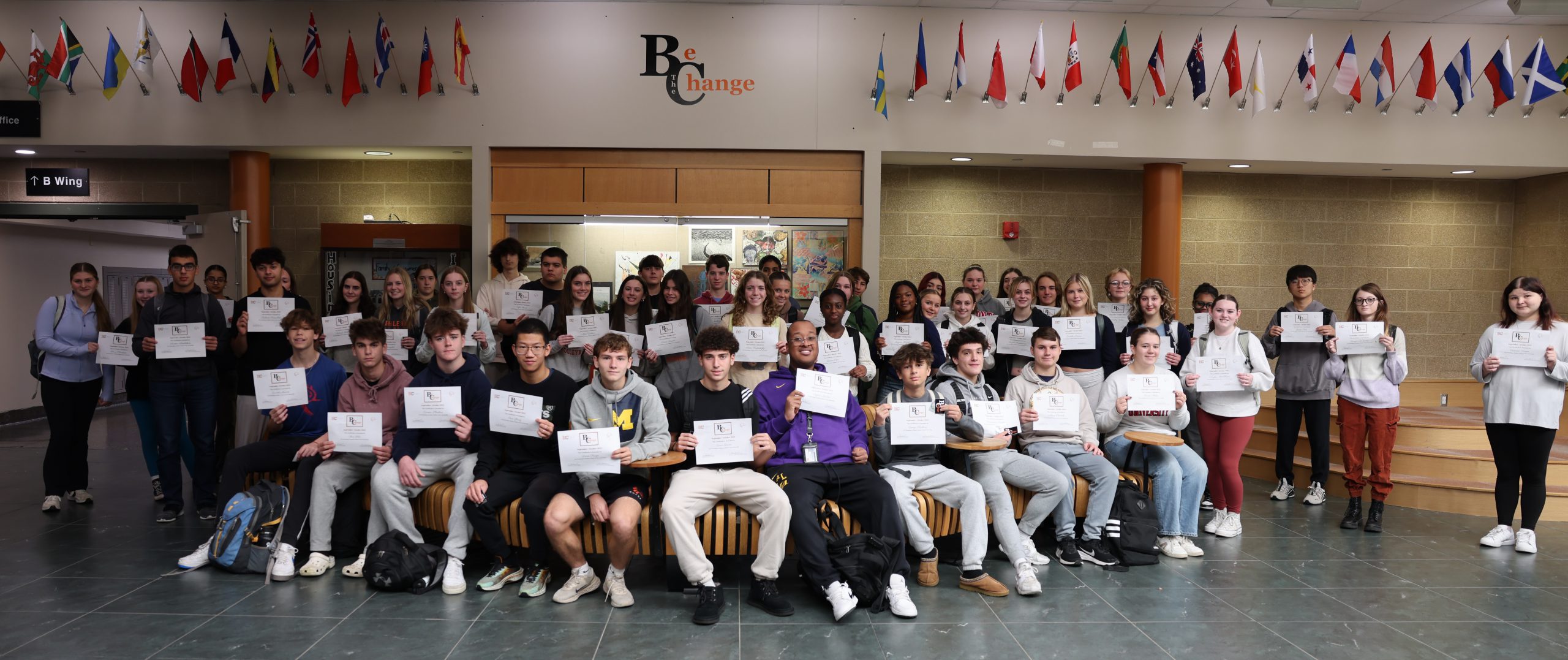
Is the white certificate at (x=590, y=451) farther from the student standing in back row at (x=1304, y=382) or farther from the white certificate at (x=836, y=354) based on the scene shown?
the student standing in back row at (x=1304, y=382)

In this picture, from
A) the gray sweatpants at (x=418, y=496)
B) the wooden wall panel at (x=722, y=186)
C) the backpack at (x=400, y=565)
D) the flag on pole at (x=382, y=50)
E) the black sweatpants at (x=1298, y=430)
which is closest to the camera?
the backpack at (x=400, y=565)

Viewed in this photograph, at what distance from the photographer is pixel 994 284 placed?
9984mm

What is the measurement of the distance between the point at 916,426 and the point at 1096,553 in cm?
137

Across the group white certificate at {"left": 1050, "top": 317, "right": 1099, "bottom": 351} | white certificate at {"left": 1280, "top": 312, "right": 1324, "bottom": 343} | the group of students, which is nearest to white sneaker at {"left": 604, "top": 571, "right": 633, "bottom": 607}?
the group of students

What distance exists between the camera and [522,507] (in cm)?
459

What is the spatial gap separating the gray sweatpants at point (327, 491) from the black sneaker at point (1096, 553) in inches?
163

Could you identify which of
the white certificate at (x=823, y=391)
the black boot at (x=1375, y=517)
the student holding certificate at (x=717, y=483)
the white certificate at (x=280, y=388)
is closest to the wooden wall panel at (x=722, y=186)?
the student holding certificate at (x=717, y=483)

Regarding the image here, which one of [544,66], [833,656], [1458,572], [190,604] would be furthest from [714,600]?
[544,66]

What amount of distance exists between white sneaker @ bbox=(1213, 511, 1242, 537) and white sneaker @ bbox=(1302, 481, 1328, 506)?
4.61ft

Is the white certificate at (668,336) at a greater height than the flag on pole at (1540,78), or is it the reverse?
the flag on pole at (1540,78)

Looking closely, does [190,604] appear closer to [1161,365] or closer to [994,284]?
[1161,365]

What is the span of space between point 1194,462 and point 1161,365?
2.32 feet

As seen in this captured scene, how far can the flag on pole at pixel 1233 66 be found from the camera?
8570 millimetres

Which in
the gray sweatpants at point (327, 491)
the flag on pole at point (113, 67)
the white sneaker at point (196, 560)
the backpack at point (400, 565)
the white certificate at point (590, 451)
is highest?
the flag on pole at point (113, 67)
